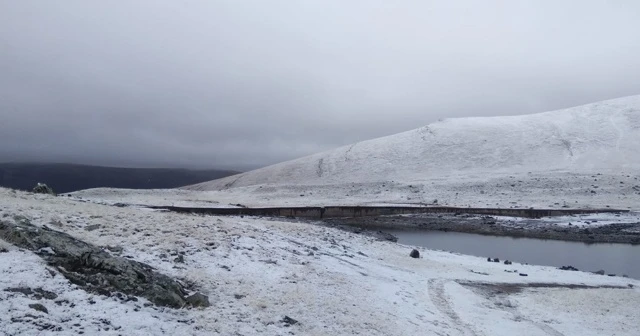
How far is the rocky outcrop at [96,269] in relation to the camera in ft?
35.7

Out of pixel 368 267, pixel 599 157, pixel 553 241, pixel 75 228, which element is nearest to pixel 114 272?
pixel 75 228

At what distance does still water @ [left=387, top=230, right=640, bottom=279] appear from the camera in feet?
103

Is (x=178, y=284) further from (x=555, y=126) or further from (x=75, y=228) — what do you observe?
(x=555, y=126)

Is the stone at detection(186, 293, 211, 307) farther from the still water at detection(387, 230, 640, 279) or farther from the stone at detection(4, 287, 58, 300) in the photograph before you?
the still water at detection(387, 230, 640, 279)

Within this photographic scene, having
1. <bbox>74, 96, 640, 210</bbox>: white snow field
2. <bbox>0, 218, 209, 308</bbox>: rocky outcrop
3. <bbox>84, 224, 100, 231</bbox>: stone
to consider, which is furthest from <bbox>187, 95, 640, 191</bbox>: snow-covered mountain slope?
<bbox>0, 218, 209, 308</bbox>: rocky outcrop

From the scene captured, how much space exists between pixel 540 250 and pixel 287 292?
94.7 feet

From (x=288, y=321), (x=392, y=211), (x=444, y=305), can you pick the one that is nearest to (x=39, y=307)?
(x=288, y=321)

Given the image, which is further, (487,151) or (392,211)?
(487,151)

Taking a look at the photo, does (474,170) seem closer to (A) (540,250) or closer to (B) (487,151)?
(B) (487,151)

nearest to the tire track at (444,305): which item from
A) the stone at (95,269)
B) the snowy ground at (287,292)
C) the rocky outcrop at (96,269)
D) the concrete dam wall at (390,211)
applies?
the snowy ground at (287,292)

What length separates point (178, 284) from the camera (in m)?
12.1

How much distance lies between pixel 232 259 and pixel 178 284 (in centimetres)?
378

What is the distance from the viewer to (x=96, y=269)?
37.4 ft

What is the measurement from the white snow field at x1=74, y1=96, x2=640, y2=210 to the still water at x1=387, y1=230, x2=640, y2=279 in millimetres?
24861
